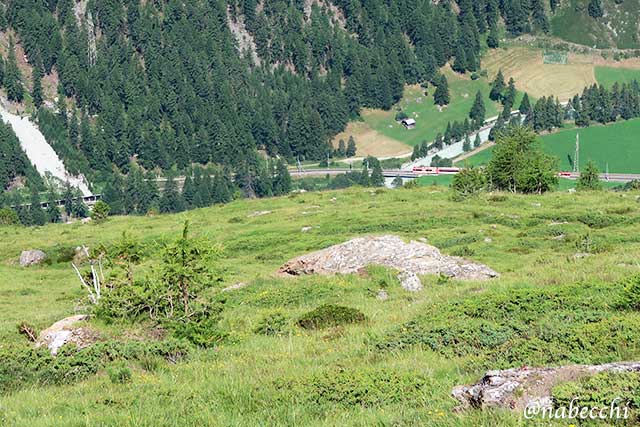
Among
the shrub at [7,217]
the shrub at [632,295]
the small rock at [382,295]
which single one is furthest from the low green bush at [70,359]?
the shrub at [7,217]

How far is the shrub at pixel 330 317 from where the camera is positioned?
95.3ft

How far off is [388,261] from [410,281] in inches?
247

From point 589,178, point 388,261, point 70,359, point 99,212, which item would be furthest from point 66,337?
point 589,178

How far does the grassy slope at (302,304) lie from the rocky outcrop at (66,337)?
409 cm

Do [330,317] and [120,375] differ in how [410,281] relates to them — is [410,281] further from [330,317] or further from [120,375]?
[120,375]

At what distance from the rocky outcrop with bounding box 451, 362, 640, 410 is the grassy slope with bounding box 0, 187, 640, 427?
1.48 ft

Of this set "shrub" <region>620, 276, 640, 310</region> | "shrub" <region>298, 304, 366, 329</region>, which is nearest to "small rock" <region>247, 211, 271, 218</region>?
"shrub" <region>298, 304, 366, 329</region>

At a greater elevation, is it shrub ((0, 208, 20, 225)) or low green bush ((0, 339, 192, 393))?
low green bush ((0, 339, 192, 393))

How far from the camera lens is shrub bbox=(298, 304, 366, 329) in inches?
1144

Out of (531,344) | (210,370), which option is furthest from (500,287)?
(210,370)

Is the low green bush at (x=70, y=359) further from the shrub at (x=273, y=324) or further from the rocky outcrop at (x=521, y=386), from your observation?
the rocky outcrop at (x=521, y=386)

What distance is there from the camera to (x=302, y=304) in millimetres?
36594

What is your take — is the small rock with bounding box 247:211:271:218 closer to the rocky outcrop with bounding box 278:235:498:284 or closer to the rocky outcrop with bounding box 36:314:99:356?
the rocky outcrop with bounding box 278:235:498:284

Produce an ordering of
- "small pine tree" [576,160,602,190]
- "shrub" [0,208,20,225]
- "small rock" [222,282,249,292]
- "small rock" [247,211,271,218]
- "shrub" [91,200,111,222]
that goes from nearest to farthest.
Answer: "small rock" [222,282,249,292], "small rock" [247,211,271,218], "shrub" [91,200,111,222], "small pine tree" [576,160,602,190], "shrub" [0,208,20,225]
